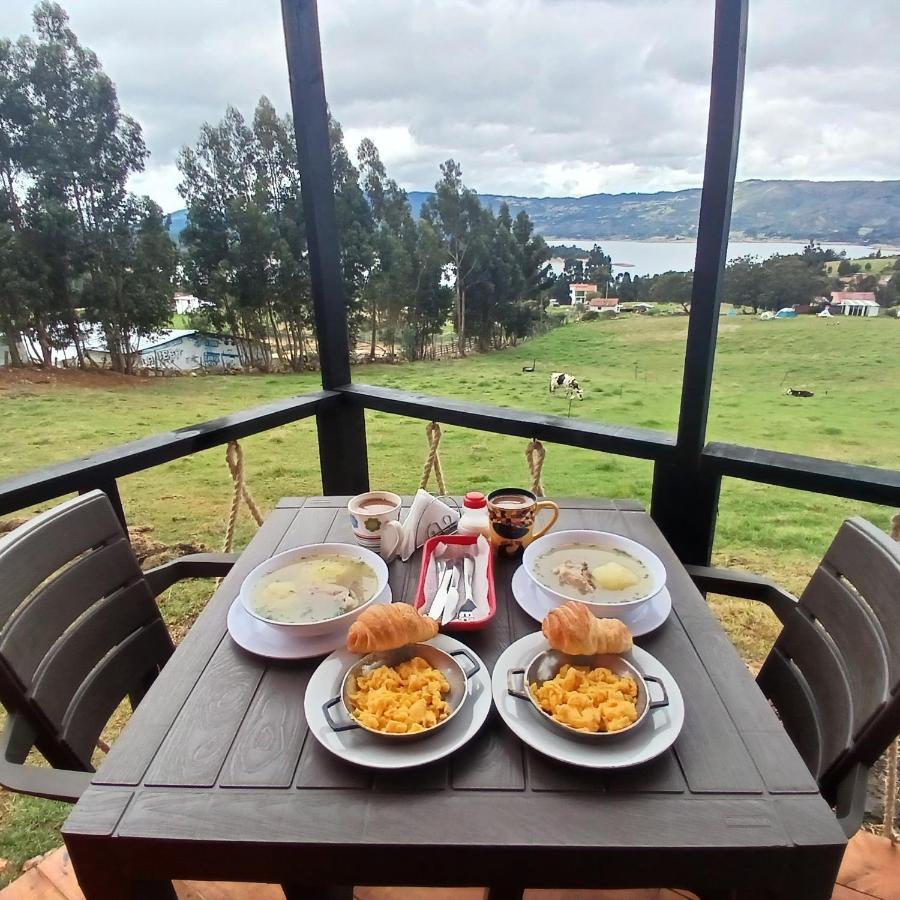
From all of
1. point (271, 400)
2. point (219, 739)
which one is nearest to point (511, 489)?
point (219, 739)

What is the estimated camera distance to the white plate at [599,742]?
2.33 feet

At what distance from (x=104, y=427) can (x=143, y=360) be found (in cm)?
33

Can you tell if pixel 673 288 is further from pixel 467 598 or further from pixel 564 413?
pixel 467 598

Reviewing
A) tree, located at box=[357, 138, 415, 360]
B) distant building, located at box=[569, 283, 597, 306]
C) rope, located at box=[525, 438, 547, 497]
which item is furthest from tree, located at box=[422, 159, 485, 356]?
rope, located at box=[525, 438, 547, 497]

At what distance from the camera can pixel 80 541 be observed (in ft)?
Result: 3.70

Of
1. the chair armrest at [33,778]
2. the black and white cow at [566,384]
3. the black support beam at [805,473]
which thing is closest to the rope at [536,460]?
the black and white cow at [566,384]

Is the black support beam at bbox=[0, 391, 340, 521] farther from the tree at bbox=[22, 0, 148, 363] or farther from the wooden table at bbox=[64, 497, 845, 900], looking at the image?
the wooden table at bbox=[64, 497, 845, 900]

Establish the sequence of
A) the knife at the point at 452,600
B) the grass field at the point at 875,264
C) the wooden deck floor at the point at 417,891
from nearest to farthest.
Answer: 1. the knife at the point at 452,600
2. the wooden deck floor at the point at 417,891
3. the grass field at the point at 875,264

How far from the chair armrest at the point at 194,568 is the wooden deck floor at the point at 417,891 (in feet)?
1.91

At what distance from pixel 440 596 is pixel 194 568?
0.67 m

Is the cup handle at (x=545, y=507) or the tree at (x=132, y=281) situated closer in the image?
the cup handle at (x=545, y=507)

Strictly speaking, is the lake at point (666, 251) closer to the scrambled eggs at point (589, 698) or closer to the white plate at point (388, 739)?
the scrambled eggs at point (589, 698)

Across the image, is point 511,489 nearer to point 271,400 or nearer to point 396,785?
point 396,785

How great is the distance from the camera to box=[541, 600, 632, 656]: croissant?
83 cm
